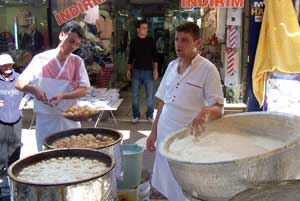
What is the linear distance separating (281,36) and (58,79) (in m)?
1.94

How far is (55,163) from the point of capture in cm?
256

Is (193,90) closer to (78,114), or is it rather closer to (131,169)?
(78,114)

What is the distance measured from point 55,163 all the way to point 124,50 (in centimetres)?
870

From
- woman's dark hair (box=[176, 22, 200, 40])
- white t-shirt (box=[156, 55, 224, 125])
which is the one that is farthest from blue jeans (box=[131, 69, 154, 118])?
woman's dark hair (box=[176, 22, 200, 40])

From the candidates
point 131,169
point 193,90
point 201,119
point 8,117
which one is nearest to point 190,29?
point 193,90

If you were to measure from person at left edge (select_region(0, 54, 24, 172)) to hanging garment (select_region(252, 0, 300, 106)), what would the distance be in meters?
2.99

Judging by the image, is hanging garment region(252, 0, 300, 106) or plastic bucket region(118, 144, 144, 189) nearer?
hanging garment region(252, 0, 300, 106)

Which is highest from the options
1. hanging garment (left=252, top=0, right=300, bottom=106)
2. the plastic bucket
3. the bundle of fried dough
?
hanging garment (left=252, top=0, right=300, bottom=106)

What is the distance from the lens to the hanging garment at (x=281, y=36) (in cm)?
353

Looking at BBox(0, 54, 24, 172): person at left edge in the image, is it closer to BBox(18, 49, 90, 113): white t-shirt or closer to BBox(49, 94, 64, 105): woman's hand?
BBox(18, 49, 90, 113): white t-shirt

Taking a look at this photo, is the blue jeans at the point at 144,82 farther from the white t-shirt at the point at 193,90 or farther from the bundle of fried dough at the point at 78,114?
the white t-shirt at the point at 193,90

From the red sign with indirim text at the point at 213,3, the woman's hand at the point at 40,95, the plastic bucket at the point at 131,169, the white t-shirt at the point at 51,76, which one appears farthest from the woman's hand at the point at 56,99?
the red sign with indirim text at the point at 213,3

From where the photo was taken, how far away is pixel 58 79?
3365mm

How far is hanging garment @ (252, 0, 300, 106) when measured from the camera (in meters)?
3.53
